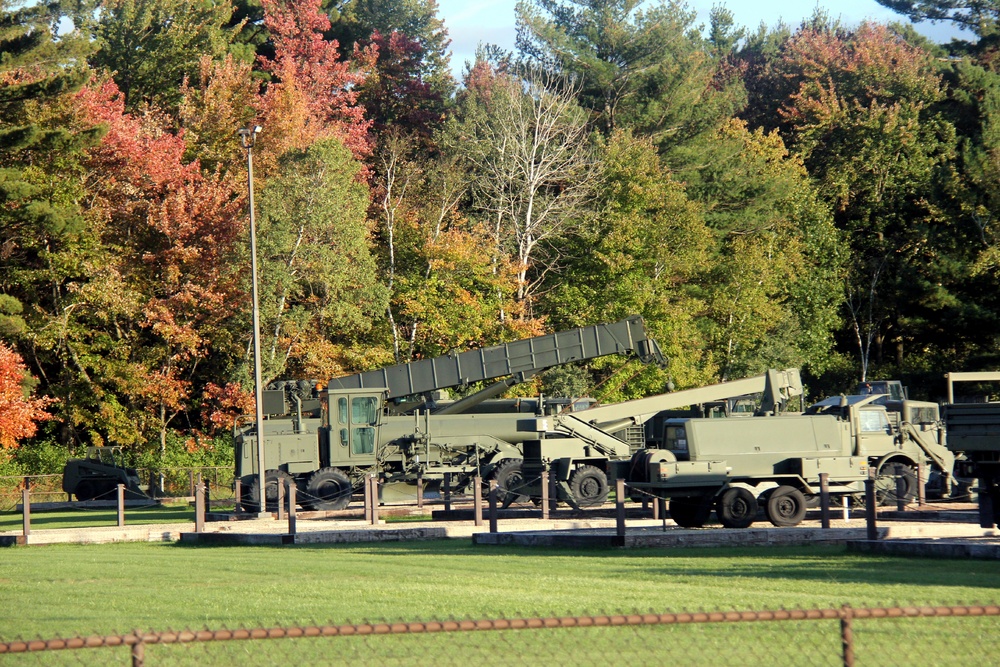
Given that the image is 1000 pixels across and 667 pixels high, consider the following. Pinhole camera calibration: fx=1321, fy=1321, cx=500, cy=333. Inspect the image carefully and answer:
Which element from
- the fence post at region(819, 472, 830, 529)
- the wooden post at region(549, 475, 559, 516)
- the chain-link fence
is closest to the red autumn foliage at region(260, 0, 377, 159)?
the wooden post at region(549, 475, 559, 516)

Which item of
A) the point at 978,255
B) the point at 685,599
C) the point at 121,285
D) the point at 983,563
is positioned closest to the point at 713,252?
the point at 978,255

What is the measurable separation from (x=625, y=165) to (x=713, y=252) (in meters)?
4.92

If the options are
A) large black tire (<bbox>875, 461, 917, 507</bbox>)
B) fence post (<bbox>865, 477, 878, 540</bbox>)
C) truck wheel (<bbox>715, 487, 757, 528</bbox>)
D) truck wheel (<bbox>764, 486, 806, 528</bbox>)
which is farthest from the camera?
large black tire (<bbox>875, 461, 917, 507</bbox>)

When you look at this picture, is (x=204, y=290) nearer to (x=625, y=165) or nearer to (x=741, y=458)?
(x=625, y=165)

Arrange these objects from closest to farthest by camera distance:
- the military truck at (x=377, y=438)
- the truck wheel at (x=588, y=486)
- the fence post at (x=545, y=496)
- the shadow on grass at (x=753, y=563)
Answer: the shadow on grass at (x=753, y=563), the fence post at (x=545, y=496), the truck wheel at (x=588, y=486), the military truck at (x=377, y=438)

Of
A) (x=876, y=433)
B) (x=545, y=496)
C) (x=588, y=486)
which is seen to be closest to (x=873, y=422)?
(x=876, y=433)

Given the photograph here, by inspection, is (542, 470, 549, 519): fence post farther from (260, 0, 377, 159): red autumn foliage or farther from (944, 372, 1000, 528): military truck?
(260, 0, 377, 159): red autumn foliage

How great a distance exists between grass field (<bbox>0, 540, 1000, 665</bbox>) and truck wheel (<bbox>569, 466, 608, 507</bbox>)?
30.0ft

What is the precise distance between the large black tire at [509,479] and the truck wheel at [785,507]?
8580mm

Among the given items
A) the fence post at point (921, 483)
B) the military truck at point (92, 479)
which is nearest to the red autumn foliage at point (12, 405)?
the military truck at point (92, 479)

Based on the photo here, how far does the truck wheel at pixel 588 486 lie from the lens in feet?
94.2

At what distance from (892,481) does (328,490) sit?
42.2 feet

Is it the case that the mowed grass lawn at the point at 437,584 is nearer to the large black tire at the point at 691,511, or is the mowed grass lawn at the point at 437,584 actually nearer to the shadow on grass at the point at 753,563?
the shadow on grass at the point at 753,563

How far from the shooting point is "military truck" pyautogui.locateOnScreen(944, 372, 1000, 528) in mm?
18844
